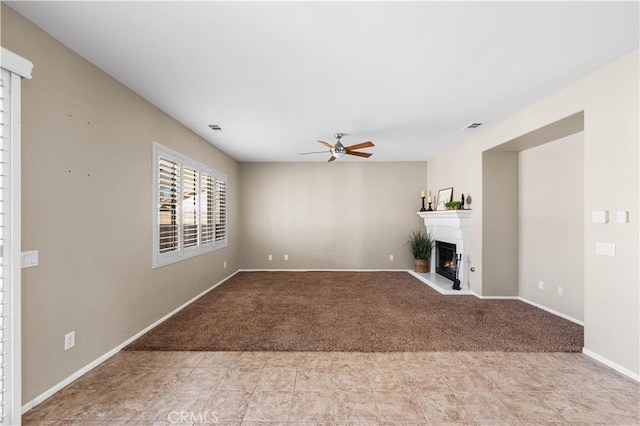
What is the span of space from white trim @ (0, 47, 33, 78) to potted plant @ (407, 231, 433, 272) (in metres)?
6.41

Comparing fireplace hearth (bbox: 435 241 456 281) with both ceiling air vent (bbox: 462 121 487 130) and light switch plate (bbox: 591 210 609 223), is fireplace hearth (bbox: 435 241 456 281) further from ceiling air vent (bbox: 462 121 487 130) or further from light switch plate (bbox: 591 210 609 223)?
light switch plate (bbox: 591 210 609 223)

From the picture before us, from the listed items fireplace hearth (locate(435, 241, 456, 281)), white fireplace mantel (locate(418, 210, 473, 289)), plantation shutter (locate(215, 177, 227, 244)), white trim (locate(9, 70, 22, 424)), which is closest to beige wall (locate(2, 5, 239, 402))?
white trim (locate(9, 70, 22, 424))

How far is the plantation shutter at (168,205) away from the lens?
3596 mm

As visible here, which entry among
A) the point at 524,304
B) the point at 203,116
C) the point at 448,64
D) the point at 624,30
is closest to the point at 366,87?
the point at 448,64

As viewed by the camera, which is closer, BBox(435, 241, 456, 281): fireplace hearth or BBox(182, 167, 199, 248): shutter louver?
BBox(182, 167, 199, 248): shutter louver

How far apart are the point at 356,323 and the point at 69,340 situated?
109 inches

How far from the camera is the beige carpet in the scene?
291 cm

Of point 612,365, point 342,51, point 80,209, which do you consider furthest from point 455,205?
point 80,209

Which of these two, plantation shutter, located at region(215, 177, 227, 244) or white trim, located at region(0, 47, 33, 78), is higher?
white trim, located at region(0, 47, 33, 78)

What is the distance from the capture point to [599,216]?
2570mm

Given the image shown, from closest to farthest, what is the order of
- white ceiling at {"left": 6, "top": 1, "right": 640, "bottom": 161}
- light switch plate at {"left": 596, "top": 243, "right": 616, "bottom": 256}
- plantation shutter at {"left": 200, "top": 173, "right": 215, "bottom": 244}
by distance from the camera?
white ceiling at {"left": 6, "top": 1, "right": 640, "bottom": 161} < light switch plate at {"left": 596, "top": 243, "right": 616, "bottom": 256} < plantation shutter at {"left": 200, "top": 173, "right": 215, "bottom": 244}

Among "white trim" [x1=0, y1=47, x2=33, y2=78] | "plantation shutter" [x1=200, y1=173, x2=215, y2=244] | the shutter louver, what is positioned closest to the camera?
"white trim" [x1=0, y1=47, x2=33, y2=78]

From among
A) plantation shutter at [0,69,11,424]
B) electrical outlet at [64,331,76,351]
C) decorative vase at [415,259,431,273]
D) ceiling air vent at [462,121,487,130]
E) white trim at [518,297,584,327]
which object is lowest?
white trim at [518,297,584,327]

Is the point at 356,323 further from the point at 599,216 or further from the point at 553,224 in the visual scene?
the point at 553,224
